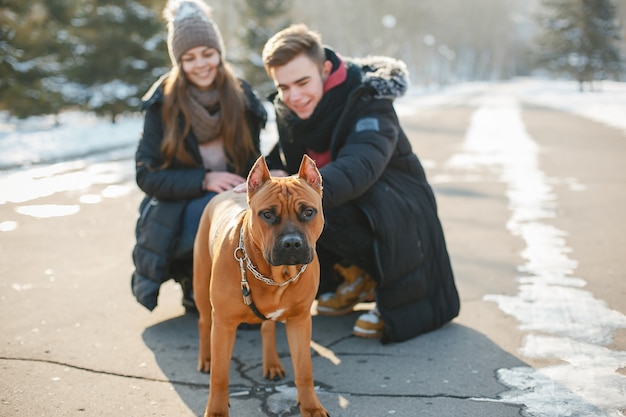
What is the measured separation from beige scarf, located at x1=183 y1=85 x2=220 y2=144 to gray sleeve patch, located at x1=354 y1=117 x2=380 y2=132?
1.15 meters

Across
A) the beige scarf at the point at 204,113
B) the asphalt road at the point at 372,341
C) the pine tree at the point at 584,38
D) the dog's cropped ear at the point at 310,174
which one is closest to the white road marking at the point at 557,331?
the asphalt road at the point at 372,341

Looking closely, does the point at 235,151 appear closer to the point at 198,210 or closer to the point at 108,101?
the point at 198,210

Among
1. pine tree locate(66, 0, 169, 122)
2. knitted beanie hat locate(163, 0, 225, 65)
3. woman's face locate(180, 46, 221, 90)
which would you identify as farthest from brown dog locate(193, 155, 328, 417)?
pine tree locate(66, 0, 169, 122)

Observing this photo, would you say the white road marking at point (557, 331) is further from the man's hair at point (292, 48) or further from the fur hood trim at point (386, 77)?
the man's hair at point (292, 48)

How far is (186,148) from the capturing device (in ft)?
16.4

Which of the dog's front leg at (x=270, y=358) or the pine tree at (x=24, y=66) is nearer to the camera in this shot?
the dog's front leg at (x=270, y=358)

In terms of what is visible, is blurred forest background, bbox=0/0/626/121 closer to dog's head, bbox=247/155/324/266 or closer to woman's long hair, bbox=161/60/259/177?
woman's long hair, bbox=161/60/259/177

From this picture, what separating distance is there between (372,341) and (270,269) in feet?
4.80

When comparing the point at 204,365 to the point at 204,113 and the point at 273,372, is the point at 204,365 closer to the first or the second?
the point at 273,372

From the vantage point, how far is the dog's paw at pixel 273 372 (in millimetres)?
3912

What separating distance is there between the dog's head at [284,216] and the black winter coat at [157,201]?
1.62m

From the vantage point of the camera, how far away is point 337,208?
15.2ft

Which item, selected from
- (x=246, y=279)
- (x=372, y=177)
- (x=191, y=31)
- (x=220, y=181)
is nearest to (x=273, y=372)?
(x=246, y=279)

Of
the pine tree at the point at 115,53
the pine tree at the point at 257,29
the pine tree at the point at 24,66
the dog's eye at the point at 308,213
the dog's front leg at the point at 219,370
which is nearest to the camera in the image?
the dog's eye at the point at 308,213
